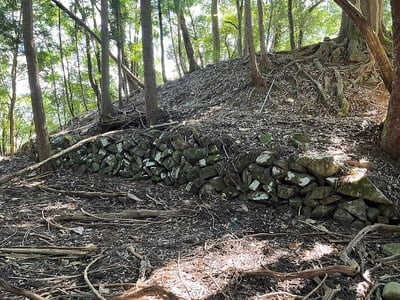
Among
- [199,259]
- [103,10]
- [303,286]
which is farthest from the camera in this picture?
[103,10]

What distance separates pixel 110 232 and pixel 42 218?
111cm

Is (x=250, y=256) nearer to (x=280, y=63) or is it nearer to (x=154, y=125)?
(x=154, y=125)

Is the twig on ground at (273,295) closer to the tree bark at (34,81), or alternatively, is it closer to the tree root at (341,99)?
the tree root at (341,99)

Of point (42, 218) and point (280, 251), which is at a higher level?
point (42, 218)

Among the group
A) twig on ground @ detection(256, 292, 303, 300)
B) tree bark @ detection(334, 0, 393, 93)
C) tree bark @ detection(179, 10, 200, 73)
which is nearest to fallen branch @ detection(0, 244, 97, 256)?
twig on ground @ detection(256, 292, 303, 300)

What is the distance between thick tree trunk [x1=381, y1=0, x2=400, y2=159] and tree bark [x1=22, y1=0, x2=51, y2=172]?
612 centimetres

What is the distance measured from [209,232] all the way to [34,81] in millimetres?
4811

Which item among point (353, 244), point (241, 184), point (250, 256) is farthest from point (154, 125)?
point (353, 244)

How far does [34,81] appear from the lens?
632cm

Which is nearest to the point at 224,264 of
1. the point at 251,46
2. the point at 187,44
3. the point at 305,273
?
the point at 305,273

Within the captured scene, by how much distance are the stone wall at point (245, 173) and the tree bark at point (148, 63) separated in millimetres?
550

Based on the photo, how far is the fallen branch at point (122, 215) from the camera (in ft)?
14.1

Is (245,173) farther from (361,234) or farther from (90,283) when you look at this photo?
(90,283)

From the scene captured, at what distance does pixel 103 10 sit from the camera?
7730 millimetres
